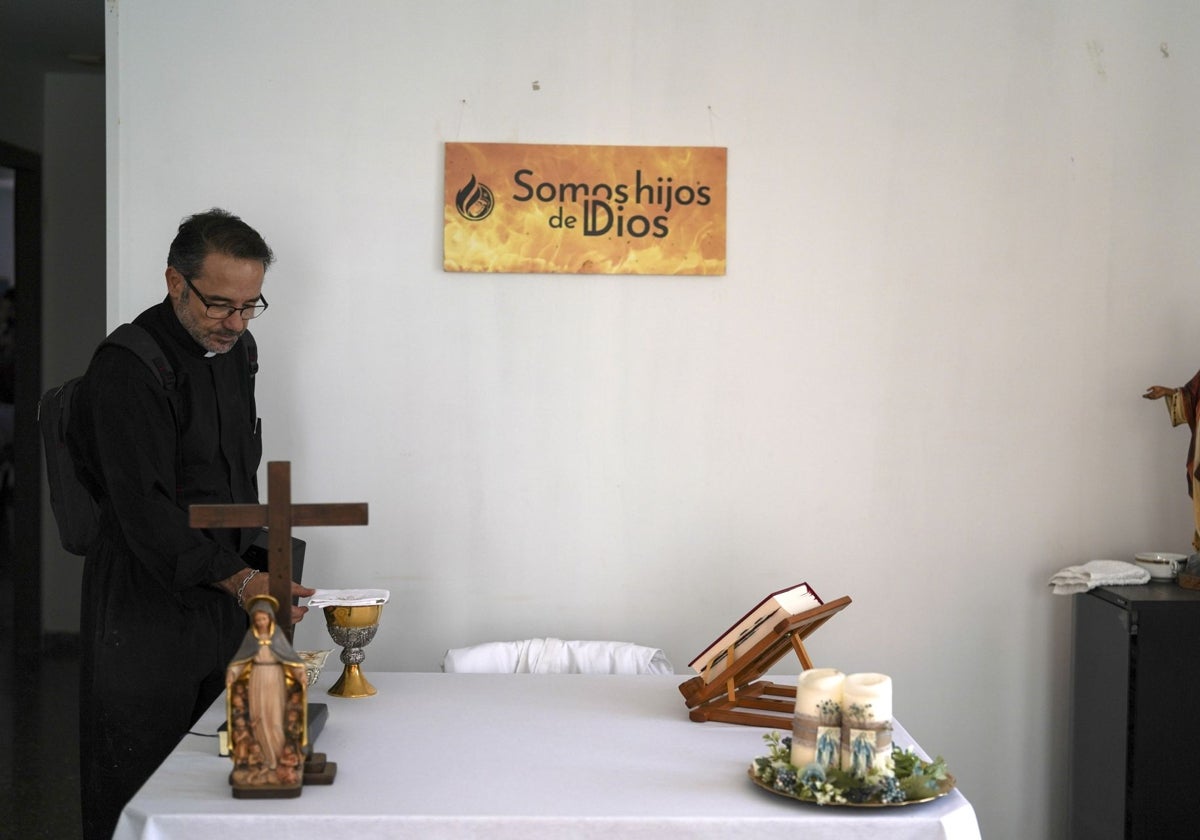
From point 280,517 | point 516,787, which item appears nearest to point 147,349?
point 280,517

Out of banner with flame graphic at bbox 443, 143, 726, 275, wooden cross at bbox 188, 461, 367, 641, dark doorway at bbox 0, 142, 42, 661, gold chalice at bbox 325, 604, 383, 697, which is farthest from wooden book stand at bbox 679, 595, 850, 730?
dark doorway at bbox 0, 142, 42, 661

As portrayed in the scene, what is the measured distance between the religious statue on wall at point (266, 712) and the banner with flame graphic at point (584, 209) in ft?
5.16

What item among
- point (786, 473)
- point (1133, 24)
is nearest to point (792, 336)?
point (786, 473)

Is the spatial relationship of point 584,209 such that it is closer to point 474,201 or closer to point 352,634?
point 474,201

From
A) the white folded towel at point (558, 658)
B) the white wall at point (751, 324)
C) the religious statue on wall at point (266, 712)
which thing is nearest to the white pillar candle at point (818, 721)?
the religious statue on wall at point (266, 712)

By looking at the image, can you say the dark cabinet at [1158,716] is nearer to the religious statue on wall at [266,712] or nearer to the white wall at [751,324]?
the white wall at [751,324]

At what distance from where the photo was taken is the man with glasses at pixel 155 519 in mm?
2416

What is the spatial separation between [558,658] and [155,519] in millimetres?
1152

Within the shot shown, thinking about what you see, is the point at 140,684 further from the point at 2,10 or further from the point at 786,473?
the point at 2,10

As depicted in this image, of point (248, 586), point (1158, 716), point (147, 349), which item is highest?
point (147, 349)

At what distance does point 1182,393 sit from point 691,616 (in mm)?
1478

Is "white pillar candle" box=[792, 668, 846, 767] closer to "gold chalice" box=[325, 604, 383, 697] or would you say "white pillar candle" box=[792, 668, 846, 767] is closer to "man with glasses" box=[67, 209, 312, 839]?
"gold chalice" box=[325, 604, 383, 697]

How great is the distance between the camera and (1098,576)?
314cm

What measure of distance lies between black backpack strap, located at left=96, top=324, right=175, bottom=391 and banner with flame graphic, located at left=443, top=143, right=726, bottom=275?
949mm
